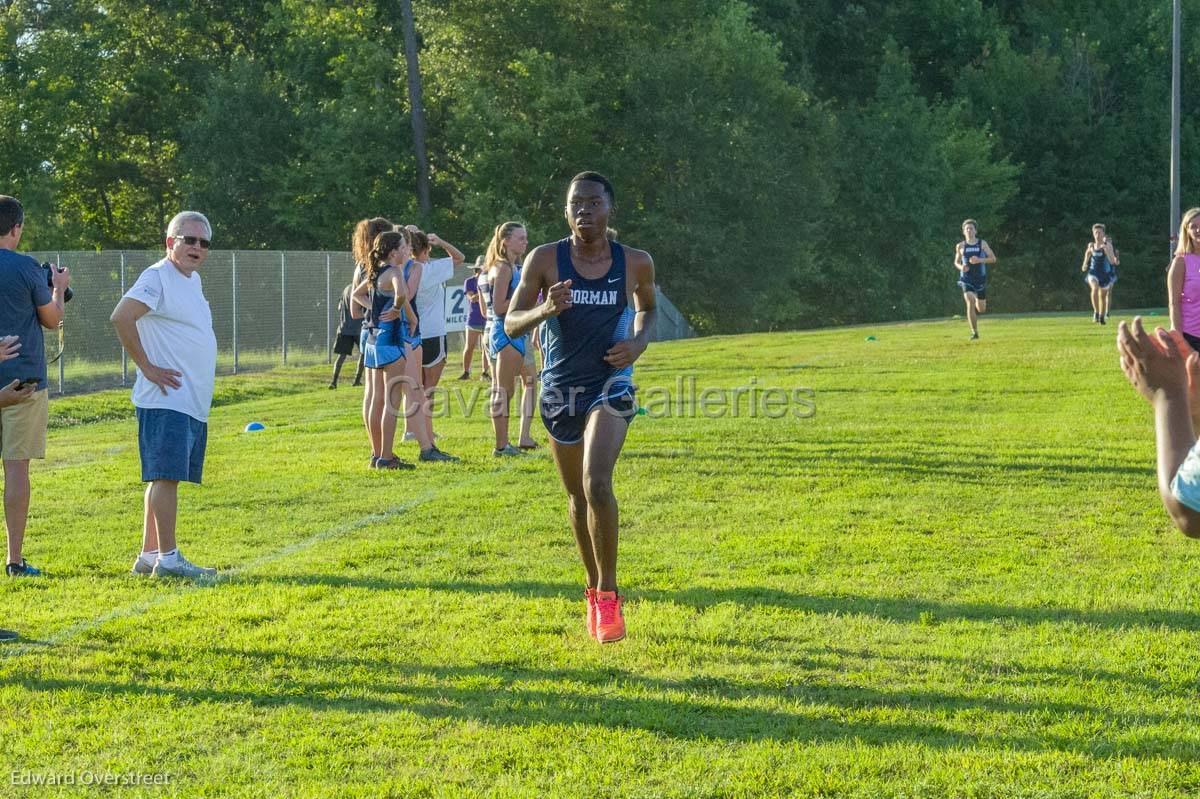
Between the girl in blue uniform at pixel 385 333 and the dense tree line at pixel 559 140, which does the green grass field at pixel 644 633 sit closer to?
the girl in blue uniform at pixel 385 333

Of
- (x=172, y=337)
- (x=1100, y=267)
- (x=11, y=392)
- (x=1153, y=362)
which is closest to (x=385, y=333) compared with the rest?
(x=172, y=337)

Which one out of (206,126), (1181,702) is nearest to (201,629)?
(1181,702)

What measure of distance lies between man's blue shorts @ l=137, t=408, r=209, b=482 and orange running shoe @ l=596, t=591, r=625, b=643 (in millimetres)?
2782

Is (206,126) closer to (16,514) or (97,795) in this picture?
(16,514)

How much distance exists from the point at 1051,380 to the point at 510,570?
12.4 m

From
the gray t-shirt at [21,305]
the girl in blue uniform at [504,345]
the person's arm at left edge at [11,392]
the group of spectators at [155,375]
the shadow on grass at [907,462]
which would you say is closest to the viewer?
the person's arm at left edge at [11,392]

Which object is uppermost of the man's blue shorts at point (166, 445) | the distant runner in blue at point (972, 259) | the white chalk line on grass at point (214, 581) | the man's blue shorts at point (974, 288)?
the distant runner in blue at point (972, 259)

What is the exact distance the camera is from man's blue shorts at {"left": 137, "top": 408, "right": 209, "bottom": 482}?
791 cm

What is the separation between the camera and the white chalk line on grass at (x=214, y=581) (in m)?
6.52

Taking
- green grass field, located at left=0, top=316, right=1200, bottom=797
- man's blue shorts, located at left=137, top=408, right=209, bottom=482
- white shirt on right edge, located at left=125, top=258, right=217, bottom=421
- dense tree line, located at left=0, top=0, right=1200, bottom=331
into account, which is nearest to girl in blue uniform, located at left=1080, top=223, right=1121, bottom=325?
green grass field, located at left=0, top=316, right=1200, bottom=797

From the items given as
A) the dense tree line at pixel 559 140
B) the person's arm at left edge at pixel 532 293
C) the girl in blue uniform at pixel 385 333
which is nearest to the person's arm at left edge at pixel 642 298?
the person's arm at left edge at pixel 532 293

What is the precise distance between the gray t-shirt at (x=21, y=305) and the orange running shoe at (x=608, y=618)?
3379 millimetres

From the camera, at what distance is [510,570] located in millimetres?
8000

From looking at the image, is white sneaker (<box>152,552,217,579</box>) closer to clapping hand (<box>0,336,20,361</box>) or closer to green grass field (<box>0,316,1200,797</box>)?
green grass field (<box>0,316,1200,797</box>)
